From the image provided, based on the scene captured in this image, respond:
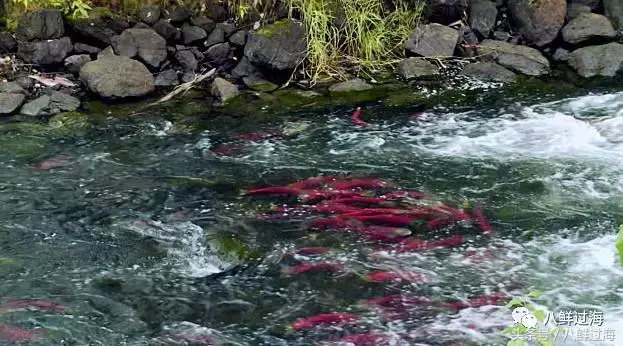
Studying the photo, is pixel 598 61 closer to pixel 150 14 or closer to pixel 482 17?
pixel 482 17

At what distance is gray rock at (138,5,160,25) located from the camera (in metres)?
8.92

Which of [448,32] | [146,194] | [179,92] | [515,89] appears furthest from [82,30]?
[515,89]

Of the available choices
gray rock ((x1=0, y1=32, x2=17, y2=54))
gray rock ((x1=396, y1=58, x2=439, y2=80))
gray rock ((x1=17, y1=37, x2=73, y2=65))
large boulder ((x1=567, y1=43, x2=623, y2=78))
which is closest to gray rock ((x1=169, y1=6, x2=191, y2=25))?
gray rock ((x1=17, y1=37, x2=73, y2=65))

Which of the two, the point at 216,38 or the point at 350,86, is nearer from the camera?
the point at 350,86

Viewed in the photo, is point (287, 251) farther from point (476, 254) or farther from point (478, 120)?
point (478, 120)

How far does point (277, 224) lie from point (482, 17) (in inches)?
198

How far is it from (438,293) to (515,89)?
435 cm

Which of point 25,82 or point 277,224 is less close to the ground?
point 25,82

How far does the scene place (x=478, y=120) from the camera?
777cm

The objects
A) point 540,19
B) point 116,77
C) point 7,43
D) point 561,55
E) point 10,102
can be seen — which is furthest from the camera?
point 540,19

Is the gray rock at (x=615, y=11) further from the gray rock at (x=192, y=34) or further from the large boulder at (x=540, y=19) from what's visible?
the gray rock at (x=192, y=34)

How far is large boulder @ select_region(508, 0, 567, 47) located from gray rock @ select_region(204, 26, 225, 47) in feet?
11.7

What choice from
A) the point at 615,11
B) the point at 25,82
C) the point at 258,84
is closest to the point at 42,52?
the point at 25,82

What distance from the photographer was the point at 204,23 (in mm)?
9047
